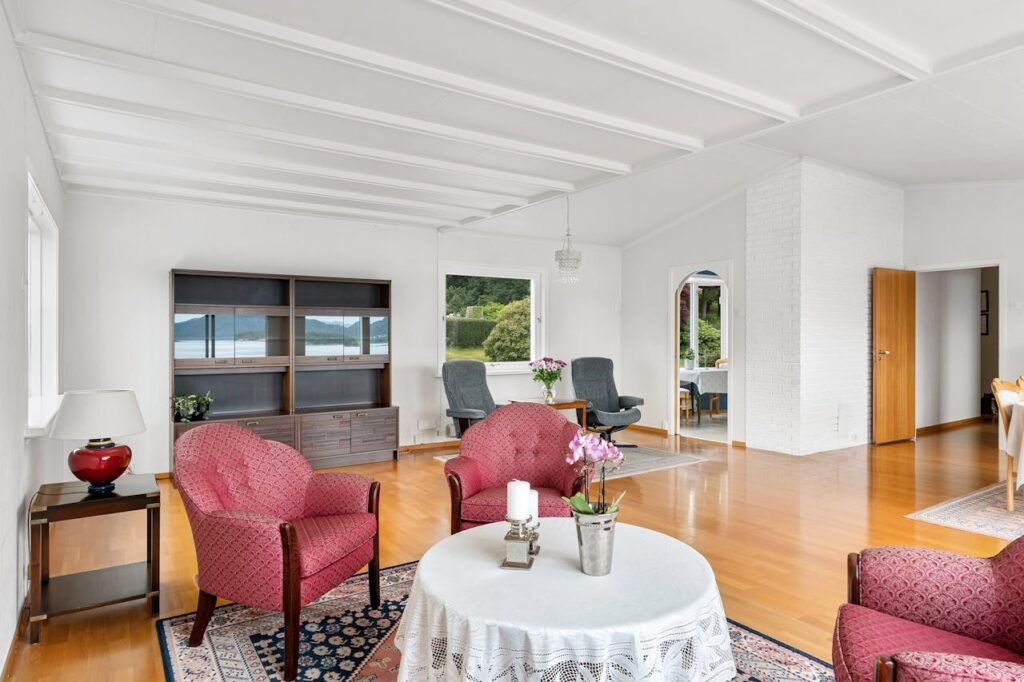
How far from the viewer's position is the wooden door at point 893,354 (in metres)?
7.36

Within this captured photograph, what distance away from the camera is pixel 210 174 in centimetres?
506

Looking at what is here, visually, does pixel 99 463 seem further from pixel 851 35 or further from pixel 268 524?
pixel 851 35

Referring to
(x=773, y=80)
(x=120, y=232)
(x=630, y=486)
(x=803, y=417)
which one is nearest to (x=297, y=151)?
(x=120, y=232)

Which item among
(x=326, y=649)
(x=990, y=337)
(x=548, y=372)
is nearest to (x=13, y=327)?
(x=326, y=649)

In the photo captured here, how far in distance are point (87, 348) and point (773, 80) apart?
5675 mm

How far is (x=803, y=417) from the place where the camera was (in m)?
6.73

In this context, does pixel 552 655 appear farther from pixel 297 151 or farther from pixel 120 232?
pixel 120 232

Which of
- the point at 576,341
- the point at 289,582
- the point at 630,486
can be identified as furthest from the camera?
the point at 576,341

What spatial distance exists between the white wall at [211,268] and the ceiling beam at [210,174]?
849 mm

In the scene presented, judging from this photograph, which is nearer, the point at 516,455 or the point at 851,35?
the point at 851,35

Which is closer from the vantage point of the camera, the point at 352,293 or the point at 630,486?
the point at 630,486

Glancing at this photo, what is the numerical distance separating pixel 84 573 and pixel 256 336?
324cm

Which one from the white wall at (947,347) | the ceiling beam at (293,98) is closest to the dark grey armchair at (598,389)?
the ceiling beam at (293,98)

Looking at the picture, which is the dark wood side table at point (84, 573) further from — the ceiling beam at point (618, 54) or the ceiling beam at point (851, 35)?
the ceiling beam at point (851, 35)
